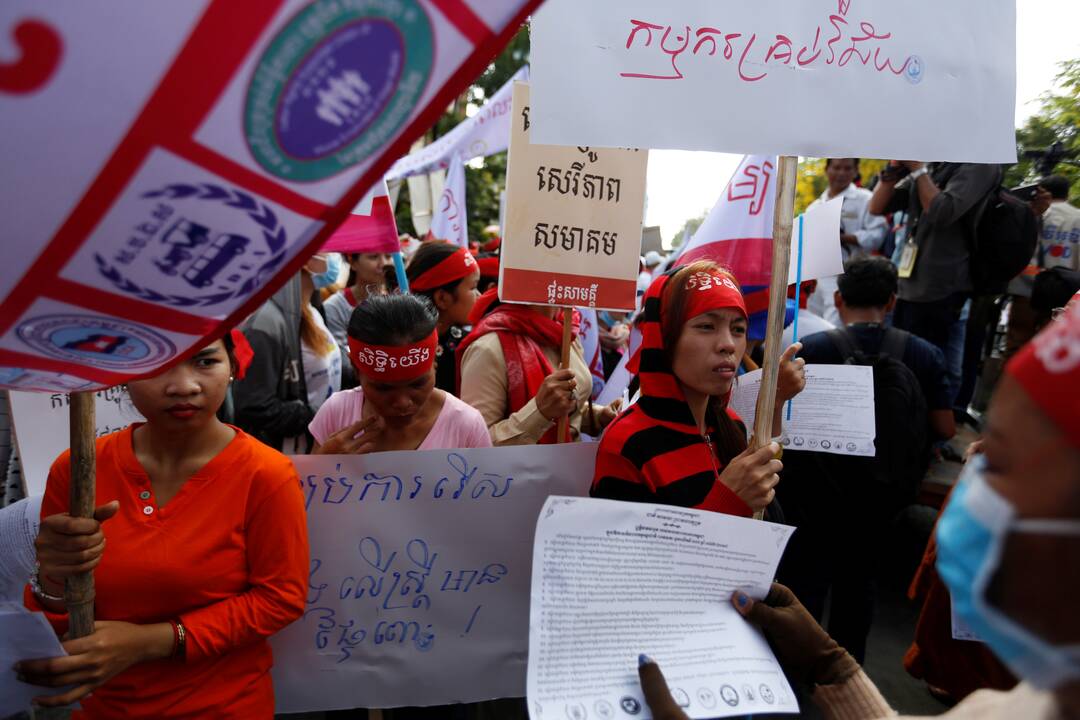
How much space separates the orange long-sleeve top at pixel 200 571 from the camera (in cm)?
192

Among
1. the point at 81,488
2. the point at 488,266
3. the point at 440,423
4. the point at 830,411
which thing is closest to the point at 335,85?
the point at 81,488

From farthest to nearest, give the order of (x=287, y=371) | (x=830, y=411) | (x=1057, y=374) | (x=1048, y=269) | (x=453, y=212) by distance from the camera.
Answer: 1. (x=453, y=212)
2. (x=1048, y=269)
3. (x=287, y=371)
4. (x=830, y=411)
5. (x=1057, y=374)

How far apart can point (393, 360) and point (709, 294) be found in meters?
1.08

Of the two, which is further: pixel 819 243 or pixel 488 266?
pixel 488 266

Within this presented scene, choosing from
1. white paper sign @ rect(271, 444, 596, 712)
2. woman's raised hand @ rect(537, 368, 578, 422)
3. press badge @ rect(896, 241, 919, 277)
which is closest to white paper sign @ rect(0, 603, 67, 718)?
white paper sign @ rect(271, 444, 596, 712)

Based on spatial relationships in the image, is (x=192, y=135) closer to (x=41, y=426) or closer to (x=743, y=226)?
(x=743, y=226)

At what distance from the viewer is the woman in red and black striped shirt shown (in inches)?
86.0

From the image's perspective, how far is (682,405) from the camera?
7.74 ft

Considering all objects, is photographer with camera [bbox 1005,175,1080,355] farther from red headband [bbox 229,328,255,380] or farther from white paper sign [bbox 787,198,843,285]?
red headband [bbox 229,328,255,380]

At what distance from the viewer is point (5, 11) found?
763 mm

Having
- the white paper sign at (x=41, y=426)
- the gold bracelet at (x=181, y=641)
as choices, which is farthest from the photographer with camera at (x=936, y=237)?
the gold bracelet at (x=181, y=641)

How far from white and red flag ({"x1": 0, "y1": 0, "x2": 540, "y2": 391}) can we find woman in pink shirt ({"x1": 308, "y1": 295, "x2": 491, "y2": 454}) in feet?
5.11

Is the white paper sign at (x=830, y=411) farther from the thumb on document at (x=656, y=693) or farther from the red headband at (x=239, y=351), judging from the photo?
the red headband at (x=239, y=351)

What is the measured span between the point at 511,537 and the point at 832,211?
1.75 meters
